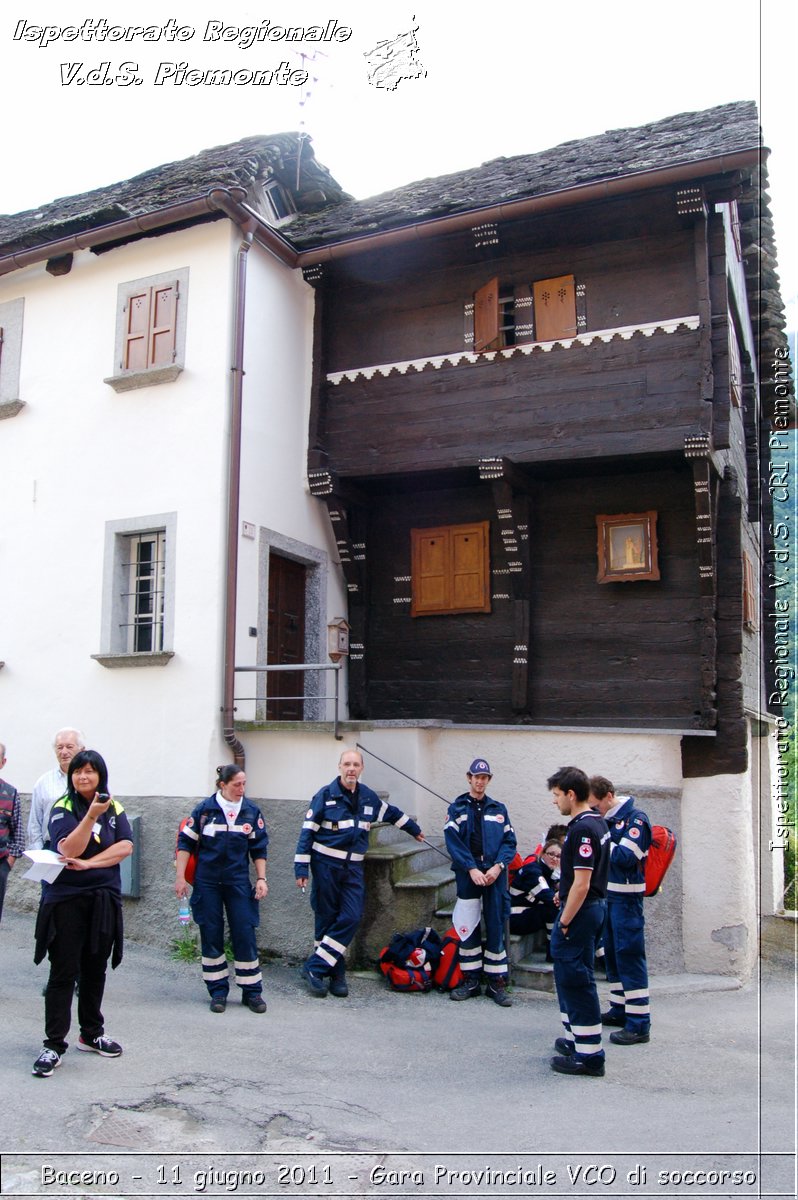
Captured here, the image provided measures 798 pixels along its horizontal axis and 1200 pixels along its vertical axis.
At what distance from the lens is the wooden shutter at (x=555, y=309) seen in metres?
10.7

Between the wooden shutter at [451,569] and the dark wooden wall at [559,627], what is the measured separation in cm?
12

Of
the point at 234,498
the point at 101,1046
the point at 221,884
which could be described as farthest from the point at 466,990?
the point at 234,498

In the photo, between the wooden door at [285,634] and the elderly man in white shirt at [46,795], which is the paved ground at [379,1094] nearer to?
the elderly man in white shirt at [46,795]

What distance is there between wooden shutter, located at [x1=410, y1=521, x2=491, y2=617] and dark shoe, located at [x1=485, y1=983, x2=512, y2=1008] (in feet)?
14.4

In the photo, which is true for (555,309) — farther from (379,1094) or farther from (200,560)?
(379,1094)

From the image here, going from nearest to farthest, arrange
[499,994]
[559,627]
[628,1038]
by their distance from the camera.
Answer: [628,1038] → [499,994] → [559,627]

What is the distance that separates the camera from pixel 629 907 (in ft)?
24.4

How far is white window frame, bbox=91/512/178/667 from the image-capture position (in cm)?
1051

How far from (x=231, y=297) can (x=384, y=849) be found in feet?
18.5

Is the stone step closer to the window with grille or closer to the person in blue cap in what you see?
the person in blue cap

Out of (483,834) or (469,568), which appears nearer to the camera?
(483,834)

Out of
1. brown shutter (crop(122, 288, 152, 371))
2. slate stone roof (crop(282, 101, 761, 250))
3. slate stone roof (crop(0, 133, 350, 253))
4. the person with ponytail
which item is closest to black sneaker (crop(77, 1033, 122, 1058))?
the person with ponytail

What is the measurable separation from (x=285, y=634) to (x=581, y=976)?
6130mm

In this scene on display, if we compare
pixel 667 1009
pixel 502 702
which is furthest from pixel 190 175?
pixel 667 1009
